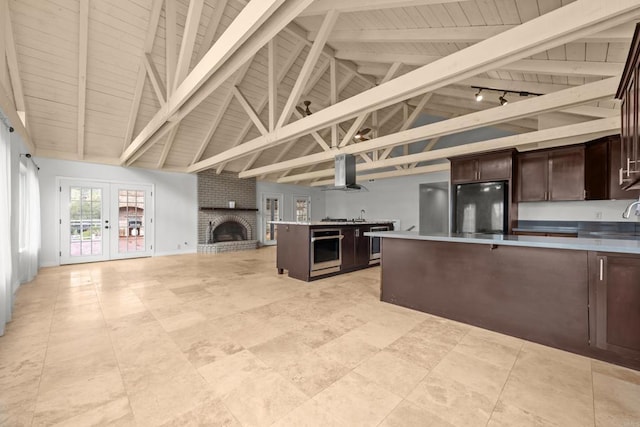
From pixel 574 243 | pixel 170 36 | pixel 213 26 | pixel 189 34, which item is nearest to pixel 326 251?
pixel 574 243

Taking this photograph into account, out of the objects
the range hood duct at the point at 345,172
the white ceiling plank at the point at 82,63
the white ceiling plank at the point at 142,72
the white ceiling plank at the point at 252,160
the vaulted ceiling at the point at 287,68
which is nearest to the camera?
the vaulted ceiling at the point at 287,68

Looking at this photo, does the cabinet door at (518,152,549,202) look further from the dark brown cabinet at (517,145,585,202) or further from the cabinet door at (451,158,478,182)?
the cabinet door at (451,158,478,182)

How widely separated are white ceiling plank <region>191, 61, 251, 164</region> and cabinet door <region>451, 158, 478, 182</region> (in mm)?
4619

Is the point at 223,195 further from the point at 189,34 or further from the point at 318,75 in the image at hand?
the point at 189,34

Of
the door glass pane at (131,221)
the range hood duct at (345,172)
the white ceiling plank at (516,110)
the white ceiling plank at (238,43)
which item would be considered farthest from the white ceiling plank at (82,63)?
the white ceiling plank at (516,110)

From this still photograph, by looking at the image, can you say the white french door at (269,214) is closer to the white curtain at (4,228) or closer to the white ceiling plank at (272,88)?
the white ceiling plank at (272,88)

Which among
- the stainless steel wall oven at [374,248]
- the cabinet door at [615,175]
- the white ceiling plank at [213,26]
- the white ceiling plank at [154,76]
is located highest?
the white ceiling plank at [213,26]

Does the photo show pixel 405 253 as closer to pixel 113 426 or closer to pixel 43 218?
pixel 113 426

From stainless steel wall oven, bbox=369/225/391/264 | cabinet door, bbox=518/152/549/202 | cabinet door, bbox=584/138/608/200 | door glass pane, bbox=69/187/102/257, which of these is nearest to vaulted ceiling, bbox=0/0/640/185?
cabinet door, bbox=584/138/608/200

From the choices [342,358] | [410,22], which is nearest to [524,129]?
[410,22]

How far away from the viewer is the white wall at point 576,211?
4332mm

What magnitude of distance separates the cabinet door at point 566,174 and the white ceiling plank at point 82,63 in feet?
24.5

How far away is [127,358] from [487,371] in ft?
8.92

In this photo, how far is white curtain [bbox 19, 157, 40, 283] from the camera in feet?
14.5
